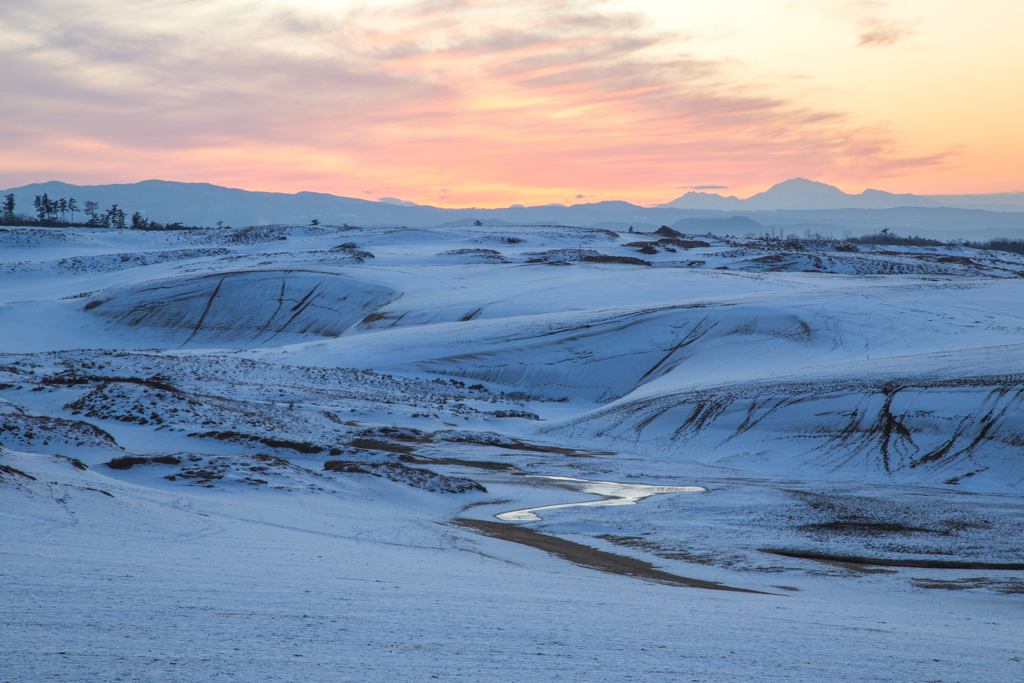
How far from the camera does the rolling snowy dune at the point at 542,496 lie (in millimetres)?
4207

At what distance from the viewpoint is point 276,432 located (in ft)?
48.4

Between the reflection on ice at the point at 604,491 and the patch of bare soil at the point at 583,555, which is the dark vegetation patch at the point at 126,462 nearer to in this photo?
the patch of bare soil at the point at 583,555

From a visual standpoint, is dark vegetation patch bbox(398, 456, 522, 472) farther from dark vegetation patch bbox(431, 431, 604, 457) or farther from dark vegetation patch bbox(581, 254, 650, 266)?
dark vegetation patch bbox(581, 254, 650, 266)

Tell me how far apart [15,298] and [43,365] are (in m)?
36.1

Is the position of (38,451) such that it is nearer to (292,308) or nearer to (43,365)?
(43,365)

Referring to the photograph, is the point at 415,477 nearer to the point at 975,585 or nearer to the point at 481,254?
the point at 975,585

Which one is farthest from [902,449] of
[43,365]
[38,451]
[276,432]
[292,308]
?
[292,308]

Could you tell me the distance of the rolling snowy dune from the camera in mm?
4207

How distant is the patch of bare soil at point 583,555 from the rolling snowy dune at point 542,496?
0.07 metres

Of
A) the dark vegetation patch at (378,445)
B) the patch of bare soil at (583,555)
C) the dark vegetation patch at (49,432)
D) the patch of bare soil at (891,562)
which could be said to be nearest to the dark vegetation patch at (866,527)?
the patch of bare soil at (891,562)

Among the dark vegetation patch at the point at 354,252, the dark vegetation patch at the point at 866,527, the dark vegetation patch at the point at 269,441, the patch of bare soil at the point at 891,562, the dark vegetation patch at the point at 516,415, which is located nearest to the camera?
the patch of bare soil at the point at 891,562

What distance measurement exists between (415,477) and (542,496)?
6.98ft

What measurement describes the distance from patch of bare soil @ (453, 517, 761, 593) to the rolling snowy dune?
7 centimetres

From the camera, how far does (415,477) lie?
11.8 m
